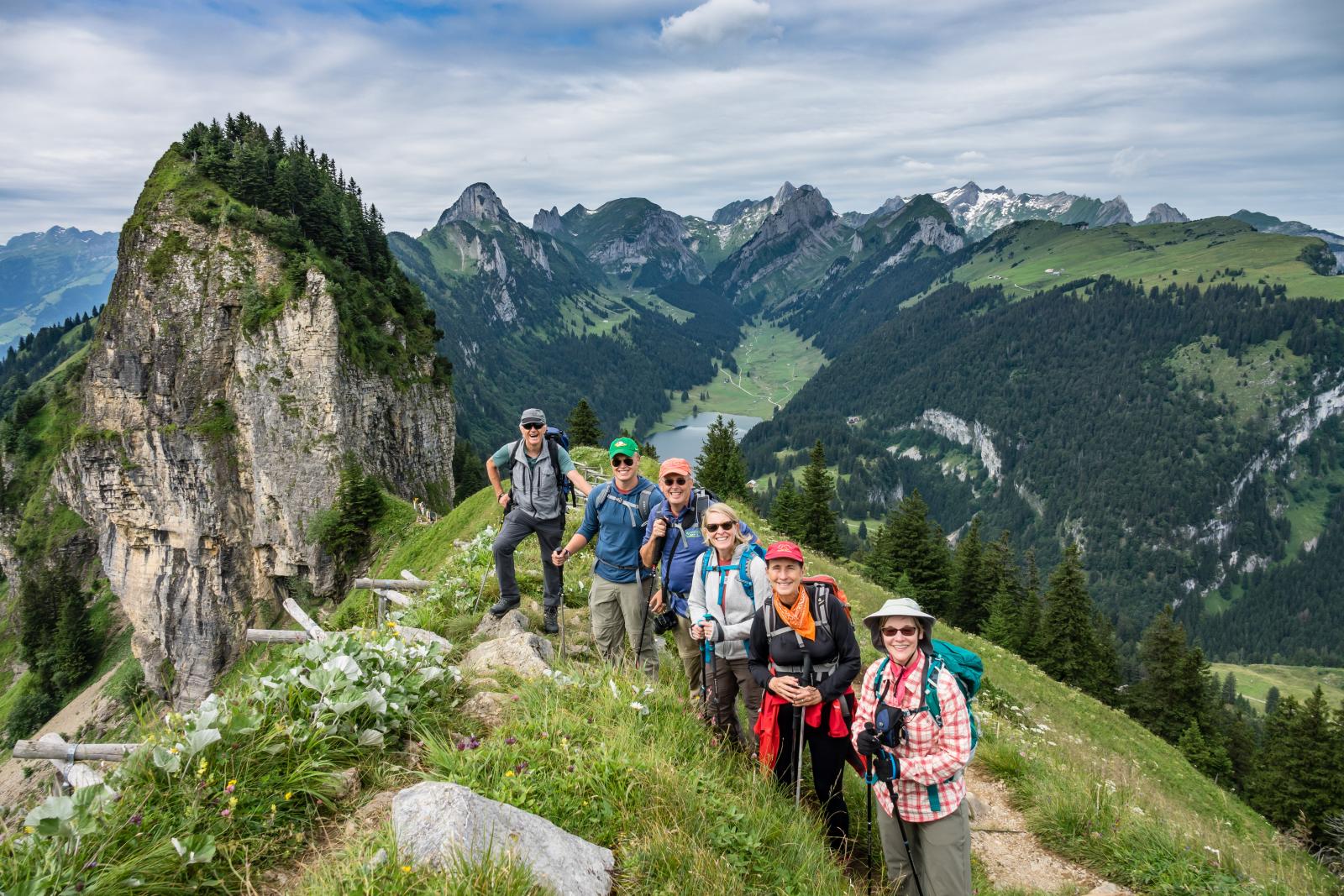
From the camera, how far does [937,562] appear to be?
48.0 meters

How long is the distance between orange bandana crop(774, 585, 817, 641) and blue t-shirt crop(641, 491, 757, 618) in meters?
1.63

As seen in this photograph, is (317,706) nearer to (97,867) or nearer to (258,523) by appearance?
(97,867)

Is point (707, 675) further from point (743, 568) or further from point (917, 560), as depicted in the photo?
point (917, 560)

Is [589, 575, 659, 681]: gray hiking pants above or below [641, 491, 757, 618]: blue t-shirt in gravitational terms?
below

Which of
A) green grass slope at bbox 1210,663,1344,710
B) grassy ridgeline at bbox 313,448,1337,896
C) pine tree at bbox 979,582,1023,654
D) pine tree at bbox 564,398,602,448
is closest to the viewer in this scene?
grassy ridgeline at bbox 313,448,1337,896

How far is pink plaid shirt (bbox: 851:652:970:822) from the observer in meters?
4.99

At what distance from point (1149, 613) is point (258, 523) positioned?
195 metres

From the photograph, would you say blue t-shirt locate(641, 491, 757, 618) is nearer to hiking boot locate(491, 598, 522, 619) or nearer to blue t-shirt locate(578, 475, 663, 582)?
blue t-shirt locate(578, 475, 663, 582)

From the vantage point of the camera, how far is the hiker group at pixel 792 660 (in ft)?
16.8

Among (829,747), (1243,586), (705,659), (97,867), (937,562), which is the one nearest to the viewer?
(97,867)

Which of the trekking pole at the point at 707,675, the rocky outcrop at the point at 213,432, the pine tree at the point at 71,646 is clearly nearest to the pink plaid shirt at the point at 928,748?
the trekking pole at the point at 707,675

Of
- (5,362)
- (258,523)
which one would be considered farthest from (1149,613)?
(5,362)

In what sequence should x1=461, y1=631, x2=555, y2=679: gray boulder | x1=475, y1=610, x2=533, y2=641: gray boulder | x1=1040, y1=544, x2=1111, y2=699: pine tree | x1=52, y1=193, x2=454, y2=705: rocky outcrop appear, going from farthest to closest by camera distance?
x1=1040, y1=544, x2=1111, y2=699: pine tree, x1=52, y1=193, x2=454, y2=705: rocky outcrop, x1=475, y1=610, x2=533, y2=641: gray boulder, x1=461, y1=631, x2=555, y2=679: gray boulder

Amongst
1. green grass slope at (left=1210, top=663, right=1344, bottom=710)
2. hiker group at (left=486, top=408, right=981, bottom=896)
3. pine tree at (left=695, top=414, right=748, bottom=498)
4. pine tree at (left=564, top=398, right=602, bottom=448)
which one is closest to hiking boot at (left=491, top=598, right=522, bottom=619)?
hiker group at (left=486, top=408, right=981, bottom=896)
